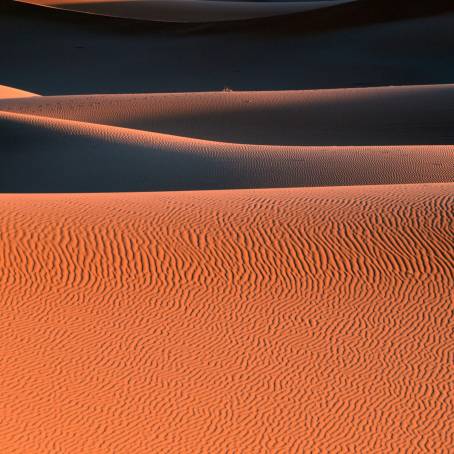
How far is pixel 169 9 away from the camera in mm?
31172

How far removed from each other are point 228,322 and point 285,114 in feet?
29.2

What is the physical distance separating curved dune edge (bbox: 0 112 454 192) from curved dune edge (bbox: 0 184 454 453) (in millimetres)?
2006

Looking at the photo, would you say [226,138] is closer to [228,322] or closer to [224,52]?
[228,322]

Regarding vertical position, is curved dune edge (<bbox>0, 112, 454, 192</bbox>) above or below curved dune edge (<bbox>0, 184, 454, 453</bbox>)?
above

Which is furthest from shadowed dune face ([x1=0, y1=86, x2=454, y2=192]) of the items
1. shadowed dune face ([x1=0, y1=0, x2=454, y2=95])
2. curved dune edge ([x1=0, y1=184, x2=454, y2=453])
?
shadowed dune face ([x1=0, y1=0, x2=454, y2=95])

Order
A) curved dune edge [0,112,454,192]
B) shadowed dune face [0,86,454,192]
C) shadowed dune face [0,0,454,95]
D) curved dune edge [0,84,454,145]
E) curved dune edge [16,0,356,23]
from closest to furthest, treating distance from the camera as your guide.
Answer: curved dune edge [0,112,454,192]
shadowed dune face [0,86,454,192]
curved dune edge [0,84,454,145]
shadowed dune face [0,0,454,95]
curved dune edge [16,0,356,23]

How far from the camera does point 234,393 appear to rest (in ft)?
11.6

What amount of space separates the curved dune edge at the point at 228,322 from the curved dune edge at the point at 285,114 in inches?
247

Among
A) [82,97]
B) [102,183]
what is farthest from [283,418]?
[82,97]

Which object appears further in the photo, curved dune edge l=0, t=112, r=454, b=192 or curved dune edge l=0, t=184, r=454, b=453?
curved dune edge l=0, t=112, r=454, b=192

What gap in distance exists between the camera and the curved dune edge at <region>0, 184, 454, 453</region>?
3.28m

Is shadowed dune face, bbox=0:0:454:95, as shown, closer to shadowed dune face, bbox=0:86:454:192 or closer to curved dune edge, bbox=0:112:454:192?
shadowed dune face, bbox=0:86:454:192

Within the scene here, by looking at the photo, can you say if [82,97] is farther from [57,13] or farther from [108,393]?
[57,13]

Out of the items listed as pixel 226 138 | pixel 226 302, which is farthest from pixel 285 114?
pixel 226 302
